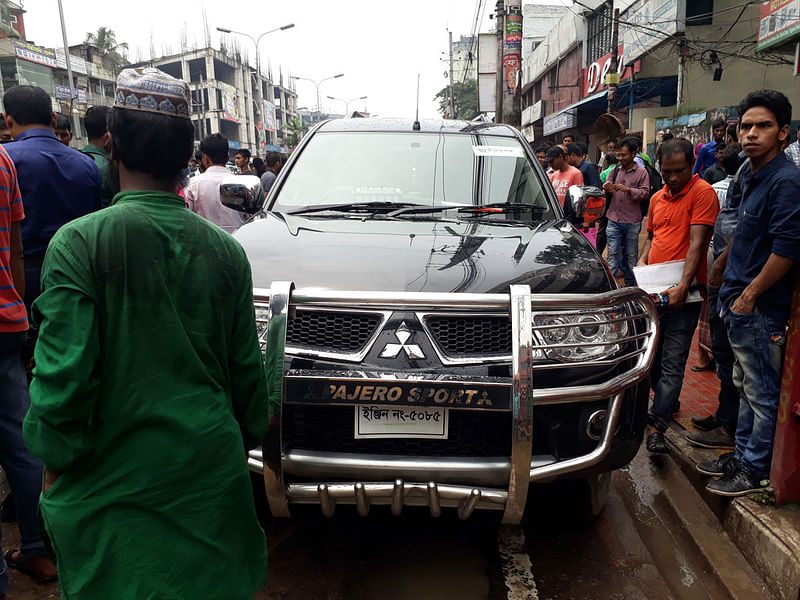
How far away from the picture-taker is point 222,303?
4.93 feet

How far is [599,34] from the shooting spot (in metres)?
24.5

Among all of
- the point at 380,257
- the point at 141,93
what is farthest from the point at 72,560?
the point at 380,257

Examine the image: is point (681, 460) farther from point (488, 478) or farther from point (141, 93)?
point (141, 93)

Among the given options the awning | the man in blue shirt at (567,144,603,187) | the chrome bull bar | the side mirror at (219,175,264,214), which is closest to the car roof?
the side mirror at (219,175,264,214)

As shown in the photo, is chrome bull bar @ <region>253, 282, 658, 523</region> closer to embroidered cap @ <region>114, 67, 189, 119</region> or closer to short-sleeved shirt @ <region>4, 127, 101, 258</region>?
embroidered cap @ <region>114, 67, 189, 119</region>

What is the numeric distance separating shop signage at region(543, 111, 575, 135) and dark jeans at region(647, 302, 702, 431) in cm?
2251

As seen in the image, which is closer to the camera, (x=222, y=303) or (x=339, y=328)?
(x=222, y=303)

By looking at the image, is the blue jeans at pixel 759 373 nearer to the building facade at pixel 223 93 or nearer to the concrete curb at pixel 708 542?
the concrete curb at pixel 708 542

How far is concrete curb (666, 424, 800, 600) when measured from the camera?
2459 millimetres

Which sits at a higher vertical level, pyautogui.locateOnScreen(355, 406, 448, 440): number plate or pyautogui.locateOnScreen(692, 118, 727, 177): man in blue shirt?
pyautogui.locateOnScreen(692, 118, 727, 177): man in blue shirt

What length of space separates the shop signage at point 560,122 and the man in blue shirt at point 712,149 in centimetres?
1562

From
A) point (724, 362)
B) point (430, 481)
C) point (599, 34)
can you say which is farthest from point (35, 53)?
point (430, 481)

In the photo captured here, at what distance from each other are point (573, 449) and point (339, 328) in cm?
101

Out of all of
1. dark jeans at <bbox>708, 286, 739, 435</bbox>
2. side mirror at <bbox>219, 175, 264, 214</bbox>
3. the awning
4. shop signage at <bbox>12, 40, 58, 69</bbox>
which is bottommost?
dark jeans at <bbox>708, 286, 739, 435</bbox>
